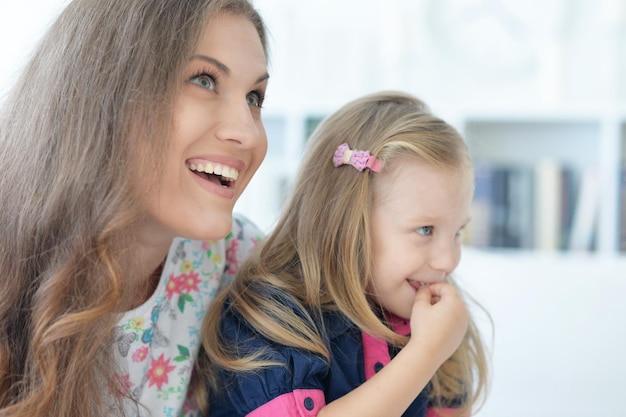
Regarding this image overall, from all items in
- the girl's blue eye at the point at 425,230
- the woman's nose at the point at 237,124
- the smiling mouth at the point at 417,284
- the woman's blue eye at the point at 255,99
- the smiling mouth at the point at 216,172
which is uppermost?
the woman's blue eye at the point at 255,99

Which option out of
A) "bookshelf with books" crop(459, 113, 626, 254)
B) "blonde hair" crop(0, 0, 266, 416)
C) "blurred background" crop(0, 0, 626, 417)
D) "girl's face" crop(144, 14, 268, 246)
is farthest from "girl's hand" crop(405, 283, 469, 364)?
"bookshelf with books" crop(459, 113, 626, 254)

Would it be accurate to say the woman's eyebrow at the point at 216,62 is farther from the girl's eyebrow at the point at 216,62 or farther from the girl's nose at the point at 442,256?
the girl's nose at the point at 442,256

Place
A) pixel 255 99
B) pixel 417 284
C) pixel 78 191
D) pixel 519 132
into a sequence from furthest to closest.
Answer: pixel 519 132 → pixel 417 284 → pixel 255 99 → pixel 78 191

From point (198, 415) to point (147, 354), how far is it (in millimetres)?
172

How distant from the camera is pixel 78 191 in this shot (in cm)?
94

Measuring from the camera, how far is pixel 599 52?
2.73 meters

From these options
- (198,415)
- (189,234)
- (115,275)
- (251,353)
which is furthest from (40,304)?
(198,415)

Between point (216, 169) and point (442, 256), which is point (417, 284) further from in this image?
point (216, 169)

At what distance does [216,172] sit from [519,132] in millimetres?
2099

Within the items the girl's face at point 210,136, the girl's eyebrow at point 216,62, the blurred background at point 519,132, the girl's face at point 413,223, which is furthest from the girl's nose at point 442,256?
the blurred background at point 519,132

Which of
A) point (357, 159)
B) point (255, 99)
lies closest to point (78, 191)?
point (255, 99)

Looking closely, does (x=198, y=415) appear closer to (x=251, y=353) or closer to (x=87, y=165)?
(x=251, y=353)

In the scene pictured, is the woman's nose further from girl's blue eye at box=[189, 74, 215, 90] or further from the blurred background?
the blurred background

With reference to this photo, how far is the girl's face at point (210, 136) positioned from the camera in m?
1.00
